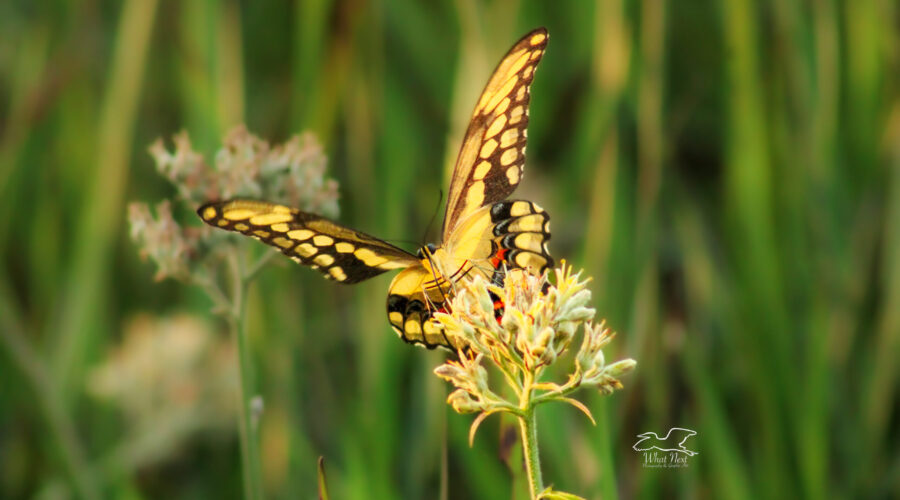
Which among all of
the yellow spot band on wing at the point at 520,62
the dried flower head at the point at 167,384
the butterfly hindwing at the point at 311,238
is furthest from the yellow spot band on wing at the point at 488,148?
the dried flower head at the point at 167,384

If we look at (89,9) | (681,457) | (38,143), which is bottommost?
(681,457)

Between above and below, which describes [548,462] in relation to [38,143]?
below

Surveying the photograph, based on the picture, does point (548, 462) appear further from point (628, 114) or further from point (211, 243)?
point (628, 114)

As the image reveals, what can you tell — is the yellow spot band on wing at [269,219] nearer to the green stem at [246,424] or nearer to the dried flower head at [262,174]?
the green stem at [246,424]

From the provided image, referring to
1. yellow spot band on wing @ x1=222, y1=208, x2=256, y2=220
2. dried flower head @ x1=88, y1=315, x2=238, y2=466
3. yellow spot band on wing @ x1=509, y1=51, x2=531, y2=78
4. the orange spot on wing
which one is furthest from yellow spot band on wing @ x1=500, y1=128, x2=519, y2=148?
dried flower head @ x1=88, y1=315, x2=238, y2=466

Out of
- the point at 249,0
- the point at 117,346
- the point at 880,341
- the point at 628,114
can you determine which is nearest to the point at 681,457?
the point at 880,341

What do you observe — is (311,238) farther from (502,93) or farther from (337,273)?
(502,93)

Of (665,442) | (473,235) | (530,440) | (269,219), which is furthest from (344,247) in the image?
(665,442)
